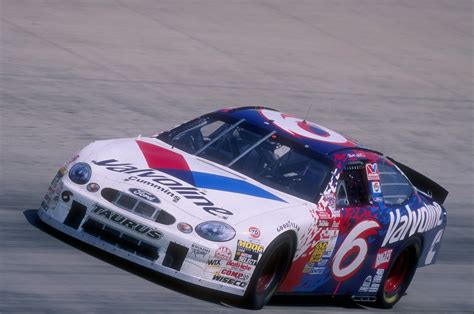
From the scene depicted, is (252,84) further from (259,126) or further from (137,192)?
(137,192)

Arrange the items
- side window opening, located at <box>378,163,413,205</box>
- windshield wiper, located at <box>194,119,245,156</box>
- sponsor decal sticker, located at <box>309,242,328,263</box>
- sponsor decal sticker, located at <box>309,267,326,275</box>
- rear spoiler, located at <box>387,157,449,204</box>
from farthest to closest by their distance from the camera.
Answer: rear spoiler, located at <box>387,157,449,204</box>
side window opening, located at <box>378,163,413,205</box>
windshield wiper, located at <box>194,119,245,156</box>
sponsor decal sticker, located at <box>309,267,326,275</box>
sponsor decal sticker, located at <box>309,242,328,263</box>

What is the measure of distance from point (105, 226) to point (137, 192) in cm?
34

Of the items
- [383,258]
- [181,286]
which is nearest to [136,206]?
[181,286]

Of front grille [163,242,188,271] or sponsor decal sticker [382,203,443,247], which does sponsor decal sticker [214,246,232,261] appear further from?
sponsor decal sticker [382,203,443,247]

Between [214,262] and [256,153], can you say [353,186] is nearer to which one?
[256,153]

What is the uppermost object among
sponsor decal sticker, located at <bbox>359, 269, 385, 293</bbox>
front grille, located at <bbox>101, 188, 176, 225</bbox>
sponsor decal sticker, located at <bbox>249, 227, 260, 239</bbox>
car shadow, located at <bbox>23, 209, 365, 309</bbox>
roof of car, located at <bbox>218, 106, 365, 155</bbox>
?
roof of car, located at <bbox>218, 106, 365, 155</bbox>

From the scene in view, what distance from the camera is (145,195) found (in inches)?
299

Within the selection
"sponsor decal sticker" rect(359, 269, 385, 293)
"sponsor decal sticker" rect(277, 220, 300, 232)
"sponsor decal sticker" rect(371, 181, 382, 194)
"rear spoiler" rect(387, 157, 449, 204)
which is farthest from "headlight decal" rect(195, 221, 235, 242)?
"rear spoiler" rect(387, 157, 449, 204)

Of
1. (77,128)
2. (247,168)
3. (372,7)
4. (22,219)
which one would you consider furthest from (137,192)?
(372,7)

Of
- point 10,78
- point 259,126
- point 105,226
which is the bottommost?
point 10,78

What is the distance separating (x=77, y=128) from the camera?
13578 millimetres

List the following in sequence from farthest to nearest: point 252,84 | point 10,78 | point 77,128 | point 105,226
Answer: point 252,84 → point 10,78 → point 77,128 → point 105,226

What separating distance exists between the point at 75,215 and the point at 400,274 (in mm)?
3262

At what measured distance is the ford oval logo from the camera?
7.55 metres
